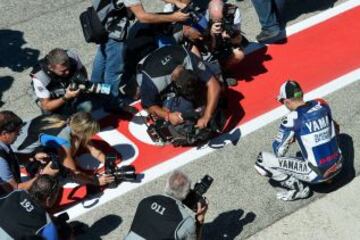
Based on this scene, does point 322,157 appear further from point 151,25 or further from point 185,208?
point 151,25

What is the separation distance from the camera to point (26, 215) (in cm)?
598

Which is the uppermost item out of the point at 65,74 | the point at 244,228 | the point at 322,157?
the point at 65,74

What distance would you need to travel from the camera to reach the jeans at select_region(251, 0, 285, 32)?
376 inches

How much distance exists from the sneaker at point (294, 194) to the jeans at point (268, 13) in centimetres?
301

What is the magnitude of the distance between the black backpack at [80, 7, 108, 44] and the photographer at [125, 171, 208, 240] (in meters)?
2.83

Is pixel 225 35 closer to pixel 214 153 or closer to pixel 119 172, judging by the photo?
pixel 214 153

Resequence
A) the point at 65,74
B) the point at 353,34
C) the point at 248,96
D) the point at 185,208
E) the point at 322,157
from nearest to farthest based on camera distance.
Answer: the point at 185,208
the point at 322,157
the point at 65,74
the point at 248,96
the point at 353,34

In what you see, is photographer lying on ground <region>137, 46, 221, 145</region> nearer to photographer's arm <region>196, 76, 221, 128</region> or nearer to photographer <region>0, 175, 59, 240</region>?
photographer's arm <region>196, 76, 221, 128</region>

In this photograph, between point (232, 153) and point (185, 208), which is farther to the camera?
point (232, 153)

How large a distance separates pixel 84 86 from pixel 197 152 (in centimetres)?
158

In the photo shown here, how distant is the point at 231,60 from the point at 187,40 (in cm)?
70

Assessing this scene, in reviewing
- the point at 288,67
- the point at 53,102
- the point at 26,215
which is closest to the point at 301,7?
the point at 288,67

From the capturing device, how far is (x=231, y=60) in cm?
894

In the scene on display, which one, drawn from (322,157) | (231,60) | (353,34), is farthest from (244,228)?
(353,34)
